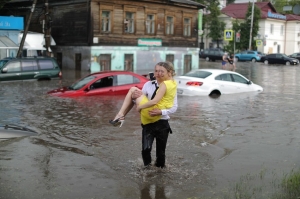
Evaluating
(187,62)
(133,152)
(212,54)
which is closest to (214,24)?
(212,54)

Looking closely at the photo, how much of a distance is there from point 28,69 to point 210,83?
10.5 meters

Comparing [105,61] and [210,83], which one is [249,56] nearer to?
[105,61]

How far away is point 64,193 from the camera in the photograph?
18.7 feet

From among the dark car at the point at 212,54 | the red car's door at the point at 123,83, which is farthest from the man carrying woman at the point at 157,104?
the dark car at the point at 212,54

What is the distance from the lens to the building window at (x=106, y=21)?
3381cm

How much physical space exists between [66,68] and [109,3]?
6.43 meters

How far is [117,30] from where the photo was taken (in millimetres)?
34906

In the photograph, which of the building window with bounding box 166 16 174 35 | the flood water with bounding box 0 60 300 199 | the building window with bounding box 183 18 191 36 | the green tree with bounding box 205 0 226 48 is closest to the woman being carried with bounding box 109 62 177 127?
the flood water with bounding box 0 60 300 199

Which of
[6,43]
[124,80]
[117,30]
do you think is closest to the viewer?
[124,80]

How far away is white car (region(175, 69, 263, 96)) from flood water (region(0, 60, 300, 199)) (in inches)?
99.3

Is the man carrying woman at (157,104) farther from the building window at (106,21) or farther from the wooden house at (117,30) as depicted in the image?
the building window at (106,21)

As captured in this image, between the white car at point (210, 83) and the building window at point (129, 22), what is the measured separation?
18.2 metres

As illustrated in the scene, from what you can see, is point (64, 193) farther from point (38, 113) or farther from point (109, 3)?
point (109, 3)

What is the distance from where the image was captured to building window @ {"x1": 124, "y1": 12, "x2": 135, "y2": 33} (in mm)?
35469
